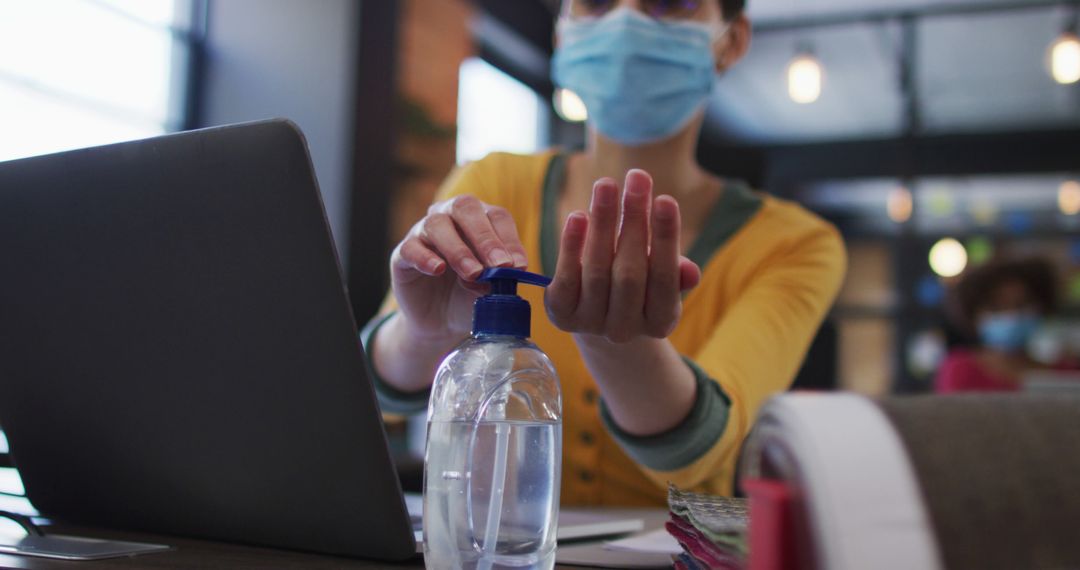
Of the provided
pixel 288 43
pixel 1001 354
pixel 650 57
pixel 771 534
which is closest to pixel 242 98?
pixel 288 43

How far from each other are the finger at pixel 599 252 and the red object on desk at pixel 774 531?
241 mm

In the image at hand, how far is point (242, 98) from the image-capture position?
349 centimetres

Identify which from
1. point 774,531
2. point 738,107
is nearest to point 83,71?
point 774,531

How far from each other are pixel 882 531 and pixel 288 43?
3.55m

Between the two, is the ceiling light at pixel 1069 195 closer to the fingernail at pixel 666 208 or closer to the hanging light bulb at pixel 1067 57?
the hanging light bulb at pixel 1067 57

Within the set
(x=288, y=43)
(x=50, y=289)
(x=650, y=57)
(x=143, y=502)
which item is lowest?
(x=143, y=502)

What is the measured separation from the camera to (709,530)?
1.64 feet

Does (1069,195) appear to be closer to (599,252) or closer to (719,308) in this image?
(719,308)

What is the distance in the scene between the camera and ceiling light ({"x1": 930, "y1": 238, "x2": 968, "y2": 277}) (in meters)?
9.32

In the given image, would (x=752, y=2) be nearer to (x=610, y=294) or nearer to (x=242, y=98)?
(x=242, y=98)

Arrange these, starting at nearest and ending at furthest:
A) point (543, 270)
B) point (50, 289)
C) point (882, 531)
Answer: point (882, 531)
point (50, 289)
point (543, 270)

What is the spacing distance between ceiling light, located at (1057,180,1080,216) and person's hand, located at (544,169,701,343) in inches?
362

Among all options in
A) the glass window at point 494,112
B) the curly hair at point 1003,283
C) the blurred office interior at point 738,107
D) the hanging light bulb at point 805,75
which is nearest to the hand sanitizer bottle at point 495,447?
the blurred office interior at point 738,107

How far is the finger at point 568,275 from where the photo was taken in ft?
1.92
